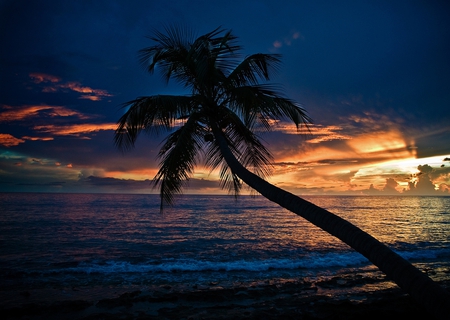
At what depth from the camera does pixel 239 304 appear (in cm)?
780

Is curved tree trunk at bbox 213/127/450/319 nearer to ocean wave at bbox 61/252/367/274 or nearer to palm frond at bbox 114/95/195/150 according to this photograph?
palm frond at bbox 114/95/195/150

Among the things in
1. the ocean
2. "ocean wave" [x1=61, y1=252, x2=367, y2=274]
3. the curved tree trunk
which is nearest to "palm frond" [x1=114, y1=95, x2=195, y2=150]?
the curved tree trunk

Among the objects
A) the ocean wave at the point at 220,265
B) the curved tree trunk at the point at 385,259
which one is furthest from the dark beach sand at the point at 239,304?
the curved tree trunk at the point at 385,259

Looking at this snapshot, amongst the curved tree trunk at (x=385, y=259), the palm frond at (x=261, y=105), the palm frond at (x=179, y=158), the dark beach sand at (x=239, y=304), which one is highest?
the palm frond at (x=261, y=105)

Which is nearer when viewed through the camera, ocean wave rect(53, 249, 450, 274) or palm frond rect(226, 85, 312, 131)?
palm frond rect(226, 85, 312, 131)

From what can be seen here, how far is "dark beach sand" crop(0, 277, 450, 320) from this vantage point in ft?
22.5

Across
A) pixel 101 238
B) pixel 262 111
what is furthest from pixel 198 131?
pixel 101 238

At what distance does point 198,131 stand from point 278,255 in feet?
35.3

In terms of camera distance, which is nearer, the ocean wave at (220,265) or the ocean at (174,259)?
the ocean at (174,259)

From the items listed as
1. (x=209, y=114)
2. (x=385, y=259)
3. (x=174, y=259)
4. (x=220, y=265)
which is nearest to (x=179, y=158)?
(x=209, y=114)

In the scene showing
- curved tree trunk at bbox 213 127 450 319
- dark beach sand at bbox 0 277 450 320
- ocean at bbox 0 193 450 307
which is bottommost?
ocean at bbox 0 193 450 307

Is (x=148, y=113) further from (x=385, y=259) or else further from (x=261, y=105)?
(x=385, y=259)

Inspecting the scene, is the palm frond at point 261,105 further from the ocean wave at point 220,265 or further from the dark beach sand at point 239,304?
the ocean wave at point 220,265

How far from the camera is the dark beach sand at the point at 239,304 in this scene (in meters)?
6.86
